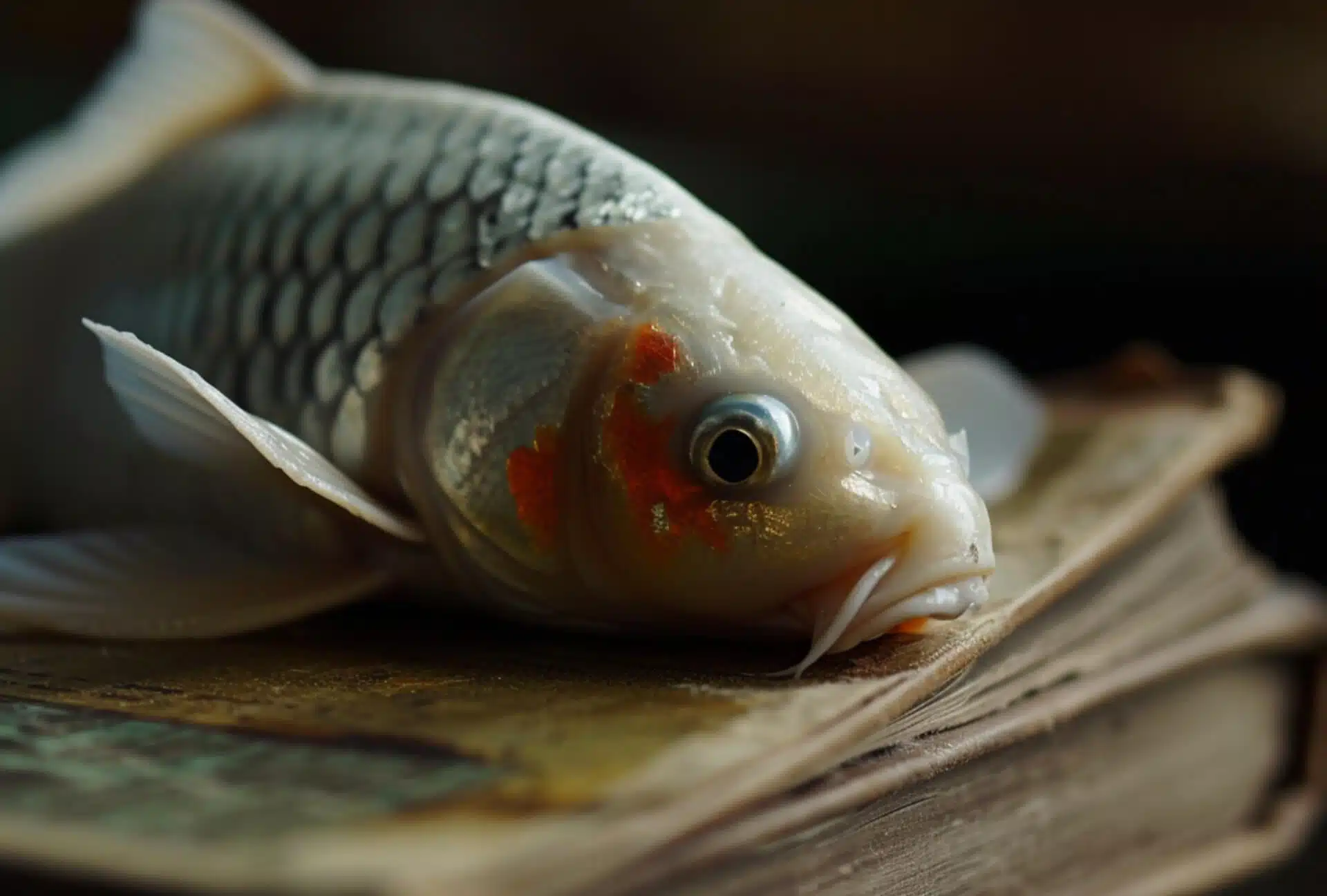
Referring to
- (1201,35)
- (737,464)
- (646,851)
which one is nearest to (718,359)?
(737,464)

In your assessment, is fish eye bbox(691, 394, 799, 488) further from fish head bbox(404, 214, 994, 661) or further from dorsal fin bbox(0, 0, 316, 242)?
dorsal fin bbox(0, 0, 316, 242)

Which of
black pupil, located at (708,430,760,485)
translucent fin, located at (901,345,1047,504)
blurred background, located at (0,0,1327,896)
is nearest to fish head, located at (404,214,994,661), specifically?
black pupil, located at (708,430,760,485)

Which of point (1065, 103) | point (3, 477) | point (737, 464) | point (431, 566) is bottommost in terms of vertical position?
point (3, 477)

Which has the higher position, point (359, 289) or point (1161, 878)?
point (359, 289)

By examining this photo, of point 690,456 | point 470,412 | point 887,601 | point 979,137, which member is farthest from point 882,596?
point 979,137

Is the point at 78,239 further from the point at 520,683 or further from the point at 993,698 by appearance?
the point at 993,698

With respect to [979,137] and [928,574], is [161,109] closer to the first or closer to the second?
[928,574]

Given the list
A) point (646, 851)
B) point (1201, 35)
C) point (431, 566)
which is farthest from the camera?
point (1201, 35)
